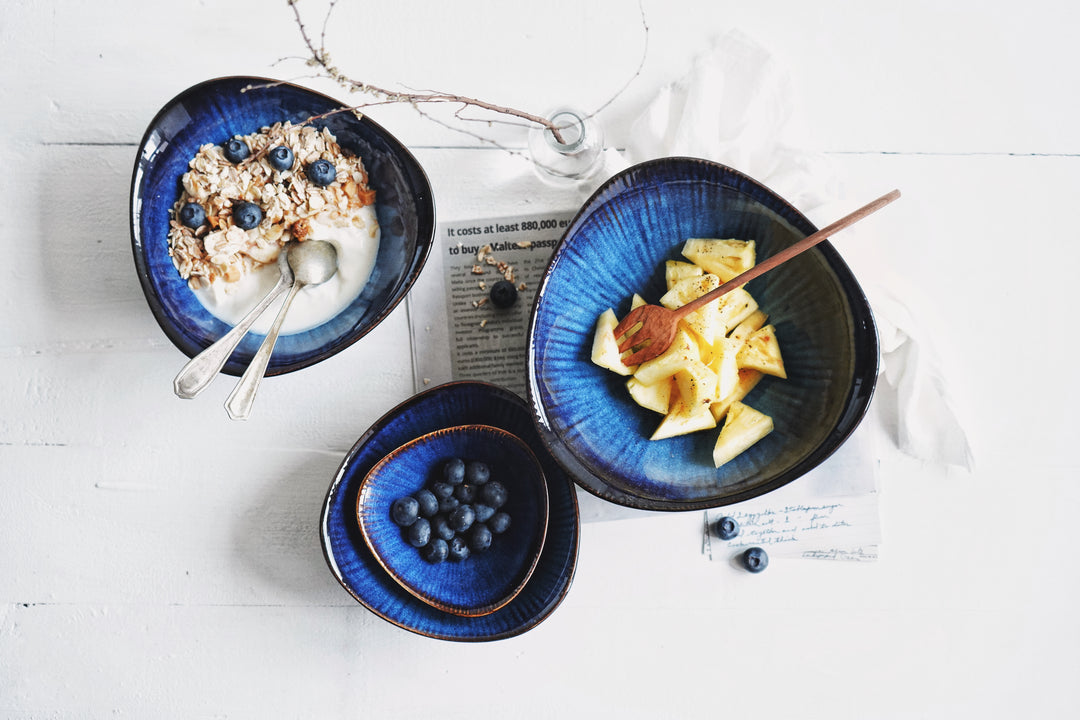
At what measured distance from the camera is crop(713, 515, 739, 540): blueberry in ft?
3.69

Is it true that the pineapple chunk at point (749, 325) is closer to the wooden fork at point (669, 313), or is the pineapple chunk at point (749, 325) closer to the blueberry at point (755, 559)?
the wooden fork at point (669, 313)

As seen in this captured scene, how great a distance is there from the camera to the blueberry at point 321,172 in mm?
1021

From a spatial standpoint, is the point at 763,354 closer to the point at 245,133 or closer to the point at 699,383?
the point at 699,383

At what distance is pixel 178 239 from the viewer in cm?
103

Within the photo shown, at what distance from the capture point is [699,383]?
3.18ft

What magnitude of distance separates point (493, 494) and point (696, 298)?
397 mm

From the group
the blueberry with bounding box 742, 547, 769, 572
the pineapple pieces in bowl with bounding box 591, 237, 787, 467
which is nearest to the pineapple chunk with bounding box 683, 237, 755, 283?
the pineapple pieces in bowl with bounding box 591, 237, 787, 467

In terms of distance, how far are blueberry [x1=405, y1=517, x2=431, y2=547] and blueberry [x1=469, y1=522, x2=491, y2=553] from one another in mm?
63

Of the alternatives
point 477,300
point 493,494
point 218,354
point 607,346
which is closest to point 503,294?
point 477,300

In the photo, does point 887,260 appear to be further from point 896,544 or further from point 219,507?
point 219,507

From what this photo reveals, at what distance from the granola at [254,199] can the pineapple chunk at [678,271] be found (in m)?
0.47

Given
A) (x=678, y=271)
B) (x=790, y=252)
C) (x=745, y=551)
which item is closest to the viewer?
(x=790, y=252)

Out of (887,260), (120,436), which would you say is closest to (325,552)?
(120,436)

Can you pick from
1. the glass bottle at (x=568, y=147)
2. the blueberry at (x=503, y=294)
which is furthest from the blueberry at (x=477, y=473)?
the glass bottle at (x=568, y=147)
